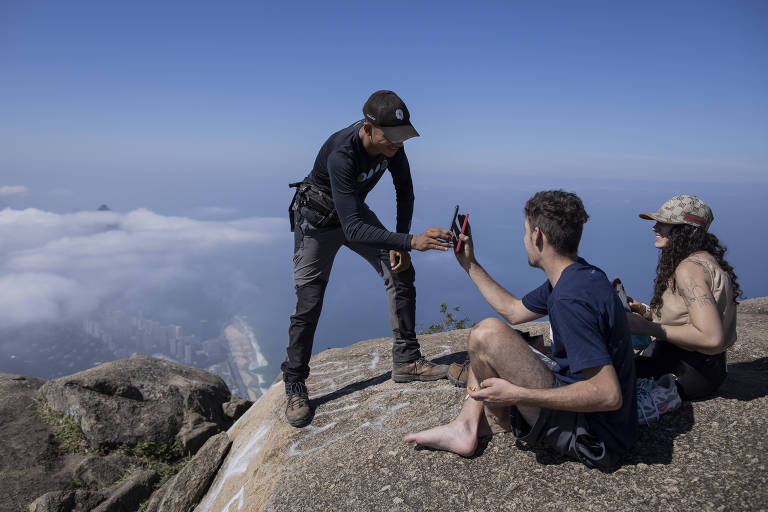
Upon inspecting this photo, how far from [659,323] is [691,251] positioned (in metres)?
0.70

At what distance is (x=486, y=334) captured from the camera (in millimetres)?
3768

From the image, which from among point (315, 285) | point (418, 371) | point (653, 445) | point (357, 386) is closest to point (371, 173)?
point (315, 285)

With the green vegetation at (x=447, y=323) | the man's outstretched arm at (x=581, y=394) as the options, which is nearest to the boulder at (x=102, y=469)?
the man's outstretched arm at (x=581, y=394)

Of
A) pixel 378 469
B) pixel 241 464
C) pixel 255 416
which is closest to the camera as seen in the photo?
pixel 378 469

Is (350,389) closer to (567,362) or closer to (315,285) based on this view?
(315,285)

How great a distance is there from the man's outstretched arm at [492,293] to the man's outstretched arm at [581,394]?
1028 mm

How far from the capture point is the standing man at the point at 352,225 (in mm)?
5457

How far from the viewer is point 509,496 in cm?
389

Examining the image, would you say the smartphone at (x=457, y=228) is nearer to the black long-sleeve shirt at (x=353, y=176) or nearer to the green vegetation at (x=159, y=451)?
the black long-sleeve shirt at (x=353, y=176)

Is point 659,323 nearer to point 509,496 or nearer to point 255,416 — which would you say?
point 509,496

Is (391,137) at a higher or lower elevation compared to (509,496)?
higher

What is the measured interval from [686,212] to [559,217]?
5.05ft

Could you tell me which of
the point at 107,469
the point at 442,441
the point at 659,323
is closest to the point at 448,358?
the point at 442,441

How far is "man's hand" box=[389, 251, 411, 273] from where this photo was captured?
591 cm
